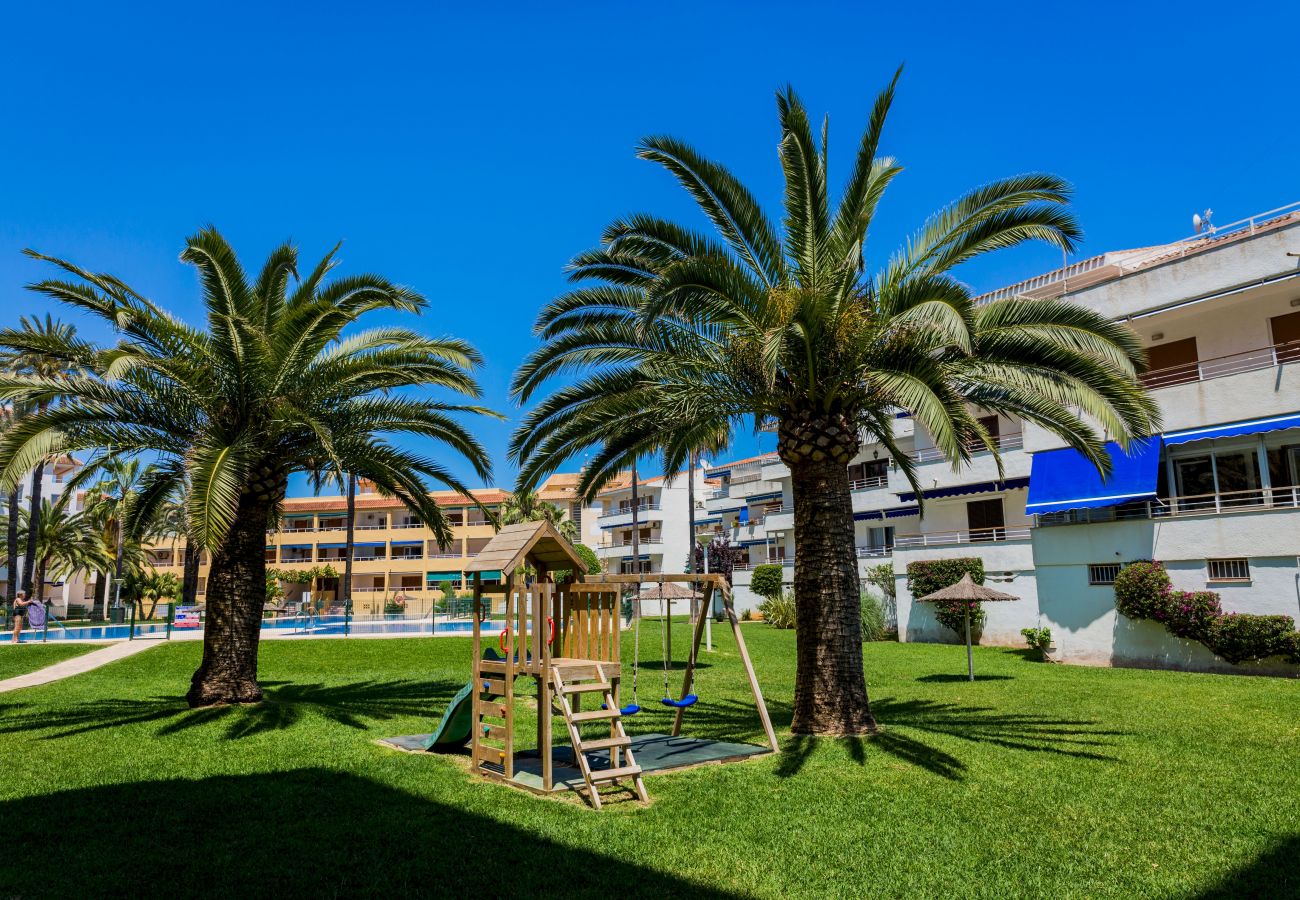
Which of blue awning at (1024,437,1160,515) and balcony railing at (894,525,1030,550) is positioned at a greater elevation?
blue awning at (1024,437,1160,515)

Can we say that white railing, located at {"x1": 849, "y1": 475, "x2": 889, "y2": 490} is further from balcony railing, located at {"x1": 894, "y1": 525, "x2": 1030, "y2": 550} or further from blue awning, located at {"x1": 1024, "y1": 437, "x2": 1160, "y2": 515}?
blue awning, located at {"x1": 1024, "y1": 437, "x2": 1160, "y2": 515}

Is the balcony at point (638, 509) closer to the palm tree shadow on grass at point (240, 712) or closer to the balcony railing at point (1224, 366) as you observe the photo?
the balcony railing at point (1224, 366)

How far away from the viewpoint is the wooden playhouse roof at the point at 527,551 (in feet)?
32.7

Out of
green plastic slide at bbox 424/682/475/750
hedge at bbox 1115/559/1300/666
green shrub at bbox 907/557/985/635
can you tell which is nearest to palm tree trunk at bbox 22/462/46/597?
green plastic slide at bbox 424/682/475/750

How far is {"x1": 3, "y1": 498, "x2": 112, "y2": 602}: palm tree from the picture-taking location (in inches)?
2094

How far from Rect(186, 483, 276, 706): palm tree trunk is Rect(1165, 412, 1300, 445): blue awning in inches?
811

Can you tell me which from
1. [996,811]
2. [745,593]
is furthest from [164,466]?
[745,593]

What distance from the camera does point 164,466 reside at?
1564 cm

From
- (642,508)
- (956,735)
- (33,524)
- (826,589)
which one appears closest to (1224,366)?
(956,735)

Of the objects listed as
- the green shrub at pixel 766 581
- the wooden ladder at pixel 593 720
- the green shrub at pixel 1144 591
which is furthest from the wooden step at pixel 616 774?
the green shrub at pixel 766 581

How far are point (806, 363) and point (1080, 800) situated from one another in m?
5.91

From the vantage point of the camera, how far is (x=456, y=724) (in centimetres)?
1120

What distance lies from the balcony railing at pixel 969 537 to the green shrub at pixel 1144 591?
7.52 meters

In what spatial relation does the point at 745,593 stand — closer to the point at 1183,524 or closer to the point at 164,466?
the point at 1183,524
